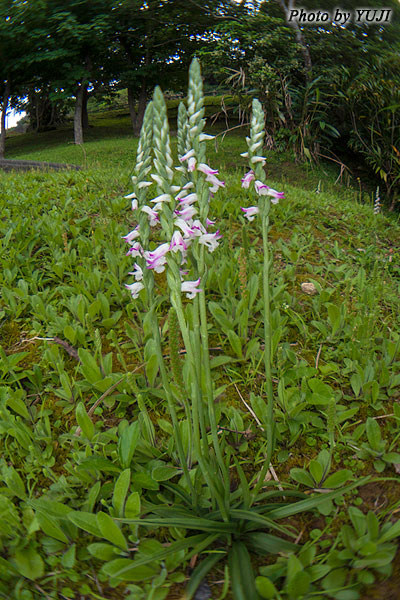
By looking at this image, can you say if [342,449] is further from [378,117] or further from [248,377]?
[378,117]

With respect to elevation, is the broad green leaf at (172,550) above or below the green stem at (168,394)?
below

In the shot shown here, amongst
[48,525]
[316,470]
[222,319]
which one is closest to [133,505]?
[48,525]

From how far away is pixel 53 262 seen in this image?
2840 millimetres

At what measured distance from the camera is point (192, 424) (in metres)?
1.50

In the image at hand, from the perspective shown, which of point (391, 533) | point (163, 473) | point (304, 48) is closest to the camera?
point (391, 533)

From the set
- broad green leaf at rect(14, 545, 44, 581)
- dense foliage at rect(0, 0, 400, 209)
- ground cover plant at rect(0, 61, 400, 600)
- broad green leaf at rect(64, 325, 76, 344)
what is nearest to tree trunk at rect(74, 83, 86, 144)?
dense foliage at rect(0, 0, 400, 209)

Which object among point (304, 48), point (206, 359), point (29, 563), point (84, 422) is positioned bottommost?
point (29, 563)

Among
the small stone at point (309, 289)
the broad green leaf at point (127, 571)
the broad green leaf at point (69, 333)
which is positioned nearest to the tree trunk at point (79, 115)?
the small stone at point (309, 289)

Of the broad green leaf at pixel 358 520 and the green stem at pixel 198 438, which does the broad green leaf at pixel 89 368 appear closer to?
the green stem at pixel 198 438

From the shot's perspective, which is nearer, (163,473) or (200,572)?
(200,572)

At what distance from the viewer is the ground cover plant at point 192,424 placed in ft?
3.60

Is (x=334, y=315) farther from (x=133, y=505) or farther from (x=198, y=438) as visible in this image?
(x=133, y=505)

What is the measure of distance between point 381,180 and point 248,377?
8.52 metres

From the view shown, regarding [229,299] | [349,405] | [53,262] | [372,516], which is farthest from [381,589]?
[53,262]
